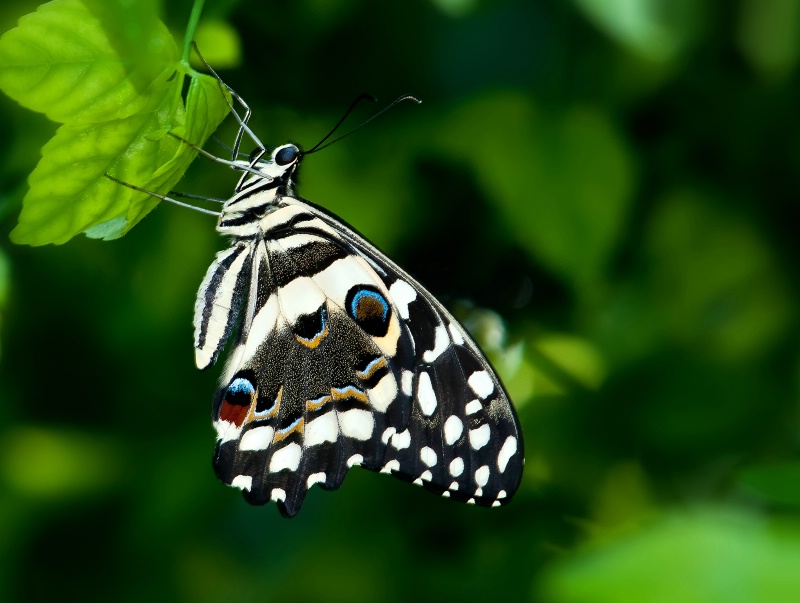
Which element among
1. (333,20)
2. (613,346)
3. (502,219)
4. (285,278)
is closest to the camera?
(285,278)

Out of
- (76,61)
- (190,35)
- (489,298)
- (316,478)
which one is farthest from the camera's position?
(489,298)

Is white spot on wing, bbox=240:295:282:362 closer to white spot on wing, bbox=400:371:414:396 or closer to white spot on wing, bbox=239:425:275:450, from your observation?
white spot on wing, bbox=239:425:275:450

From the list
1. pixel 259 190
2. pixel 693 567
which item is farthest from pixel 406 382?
pixel 693 567

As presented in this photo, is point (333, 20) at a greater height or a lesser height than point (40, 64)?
greater

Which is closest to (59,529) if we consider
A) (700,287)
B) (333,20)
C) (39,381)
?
(39,381)

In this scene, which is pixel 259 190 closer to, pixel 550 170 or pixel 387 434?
pixel 387 434

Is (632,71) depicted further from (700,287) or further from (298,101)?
(298,101)

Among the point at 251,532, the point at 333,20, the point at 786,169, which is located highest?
the point at 786,169
